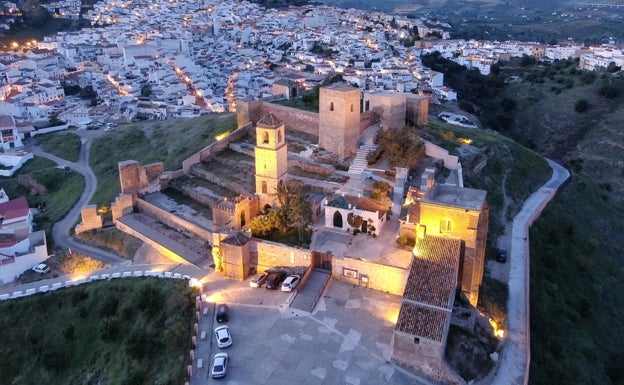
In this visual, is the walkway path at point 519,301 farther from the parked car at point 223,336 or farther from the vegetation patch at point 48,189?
the vegetation patch at point 48,189

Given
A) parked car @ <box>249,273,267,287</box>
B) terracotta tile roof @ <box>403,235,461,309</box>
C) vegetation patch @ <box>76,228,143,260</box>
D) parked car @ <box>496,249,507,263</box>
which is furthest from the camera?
vegetation patch @ <box>76,228,143,260</box>

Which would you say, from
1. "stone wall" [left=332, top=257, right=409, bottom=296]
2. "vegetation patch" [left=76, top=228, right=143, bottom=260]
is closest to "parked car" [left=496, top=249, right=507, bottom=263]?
"stone wall" [left=332, top=257, right=409, bottom=296]

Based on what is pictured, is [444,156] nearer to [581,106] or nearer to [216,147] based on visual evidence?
[216,147]

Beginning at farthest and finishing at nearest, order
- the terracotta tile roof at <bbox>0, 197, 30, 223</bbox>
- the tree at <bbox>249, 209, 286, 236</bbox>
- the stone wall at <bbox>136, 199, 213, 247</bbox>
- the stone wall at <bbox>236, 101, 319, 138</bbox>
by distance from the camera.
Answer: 1. the terracotta tile roof at <bbox>0, 197, 30, 223</bbox>
2. the stone wall at <bbox>236, 101, 319, 138</bbox>
3. the stone wall at <bbox>136, 199, 213, 247</bbox>
4. the tree at <bbox>249, 209, 286, 236</bbox>

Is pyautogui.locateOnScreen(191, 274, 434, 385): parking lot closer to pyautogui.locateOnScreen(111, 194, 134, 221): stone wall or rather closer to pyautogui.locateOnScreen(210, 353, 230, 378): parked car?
pyautogui.locateOnScreen(210, 353, 230, 378): parked car

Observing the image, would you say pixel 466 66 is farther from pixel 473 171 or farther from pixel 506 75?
pixel 473 171

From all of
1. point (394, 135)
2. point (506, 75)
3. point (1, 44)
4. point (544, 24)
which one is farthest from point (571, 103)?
point (544, 24)

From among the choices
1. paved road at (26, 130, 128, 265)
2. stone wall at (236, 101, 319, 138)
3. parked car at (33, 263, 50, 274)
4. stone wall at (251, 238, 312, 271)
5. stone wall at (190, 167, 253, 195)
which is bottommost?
parked car at (33, 263, 50, 274)
